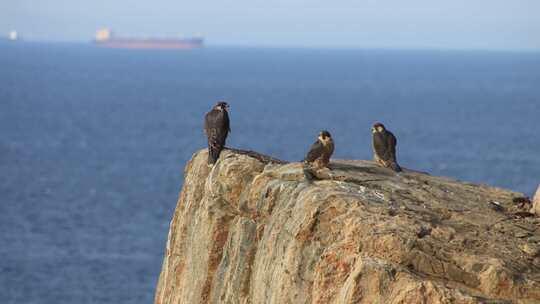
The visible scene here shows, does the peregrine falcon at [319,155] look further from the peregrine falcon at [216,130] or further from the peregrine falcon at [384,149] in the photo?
the peregrine falcon at [216,130]

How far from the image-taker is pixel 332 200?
14.5 meters

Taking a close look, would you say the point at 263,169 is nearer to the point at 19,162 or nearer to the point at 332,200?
the point at 332,200

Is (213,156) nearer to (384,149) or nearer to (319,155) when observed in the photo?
(319,155)

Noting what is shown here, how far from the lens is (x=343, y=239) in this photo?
45.4 feet

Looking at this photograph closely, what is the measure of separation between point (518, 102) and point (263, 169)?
178113mm

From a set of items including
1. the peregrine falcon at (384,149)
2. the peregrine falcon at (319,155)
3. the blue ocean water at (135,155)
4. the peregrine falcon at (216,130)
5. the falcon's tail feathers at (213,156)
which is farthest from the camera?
the blue ocean water at (135,155)

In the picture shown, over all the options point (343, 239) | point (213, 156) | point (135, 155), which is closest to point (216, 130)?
point (213, 156)

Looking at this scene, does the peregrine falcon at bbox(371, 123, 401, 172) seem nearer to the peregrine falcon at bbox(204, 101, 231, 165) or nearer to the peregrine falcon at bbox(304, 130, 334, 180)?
the peregrine falcon at bbox(304, 130, 334, 180)

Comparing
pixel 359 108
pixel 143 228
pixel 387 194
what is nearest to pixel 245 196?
pixel 387 194

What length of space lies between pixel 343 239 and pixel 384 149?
6.32 meters

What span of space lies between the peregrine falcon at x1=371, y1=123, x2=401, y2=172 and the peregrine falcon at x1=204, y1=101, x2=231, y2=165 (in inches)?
113

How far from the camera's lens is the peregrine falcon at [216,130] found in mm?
18422

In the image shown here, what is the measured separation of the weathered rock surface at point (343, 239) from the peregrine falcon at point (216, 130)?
1.12 ft

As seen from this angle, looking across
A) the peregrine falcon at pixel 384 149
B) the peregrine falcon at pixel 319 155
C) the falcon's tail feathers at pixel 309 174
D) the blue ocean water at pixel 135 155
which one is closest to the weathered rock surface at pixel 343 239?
the falcon's tail feathers at pixel 309 174
